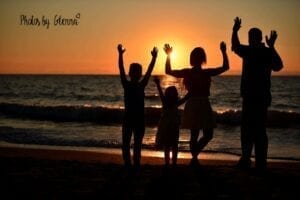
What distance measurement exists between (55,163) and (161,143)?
1.86 m

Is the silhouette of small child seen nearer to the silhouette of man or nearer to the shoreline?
the silhouette of man

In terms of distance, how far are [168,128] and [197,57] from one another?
3.52ft

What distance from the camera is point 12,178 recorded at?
6449 millimetres

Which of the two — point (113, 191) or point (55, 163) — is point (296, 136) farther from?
point (113, 191)

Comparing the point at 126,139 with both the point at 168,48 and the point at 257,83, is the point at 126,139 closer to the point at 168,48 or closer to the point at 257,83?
the point at 168,48

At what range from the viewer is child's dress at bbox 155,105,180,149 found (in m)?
7.24

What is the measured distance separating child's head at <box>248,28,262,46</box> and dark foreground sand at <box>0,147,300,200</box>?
1776 millimetres

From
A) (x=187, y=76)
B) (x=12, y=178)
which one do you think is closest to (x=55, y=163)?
(x=12, y=178)

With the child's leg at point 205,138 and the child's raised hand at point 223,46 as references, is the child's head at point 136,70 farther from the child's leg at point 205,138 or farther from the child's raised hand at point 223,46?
the child's leg at point 205,138

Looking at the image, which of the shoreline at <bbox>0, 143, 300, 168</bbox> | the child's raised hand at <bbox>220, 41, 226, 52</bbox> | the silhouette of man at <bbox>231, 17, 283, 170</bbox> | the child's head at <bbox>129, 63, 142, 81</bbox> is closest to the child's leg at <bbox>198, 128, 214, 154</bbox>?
the silhouette of man at <bbox>231, 17, 283, 170</bbox>

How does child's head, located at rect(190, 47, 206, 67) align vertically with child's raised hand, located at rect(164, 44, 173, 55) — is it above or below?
below

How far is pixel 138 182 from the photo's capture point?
6.33 m

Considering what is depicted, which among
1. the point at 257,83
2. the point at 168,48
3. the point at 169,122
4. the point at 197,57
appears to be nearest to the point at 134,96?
the point at 169,122

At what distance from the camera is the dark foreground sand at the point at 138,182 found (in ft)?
18.1
